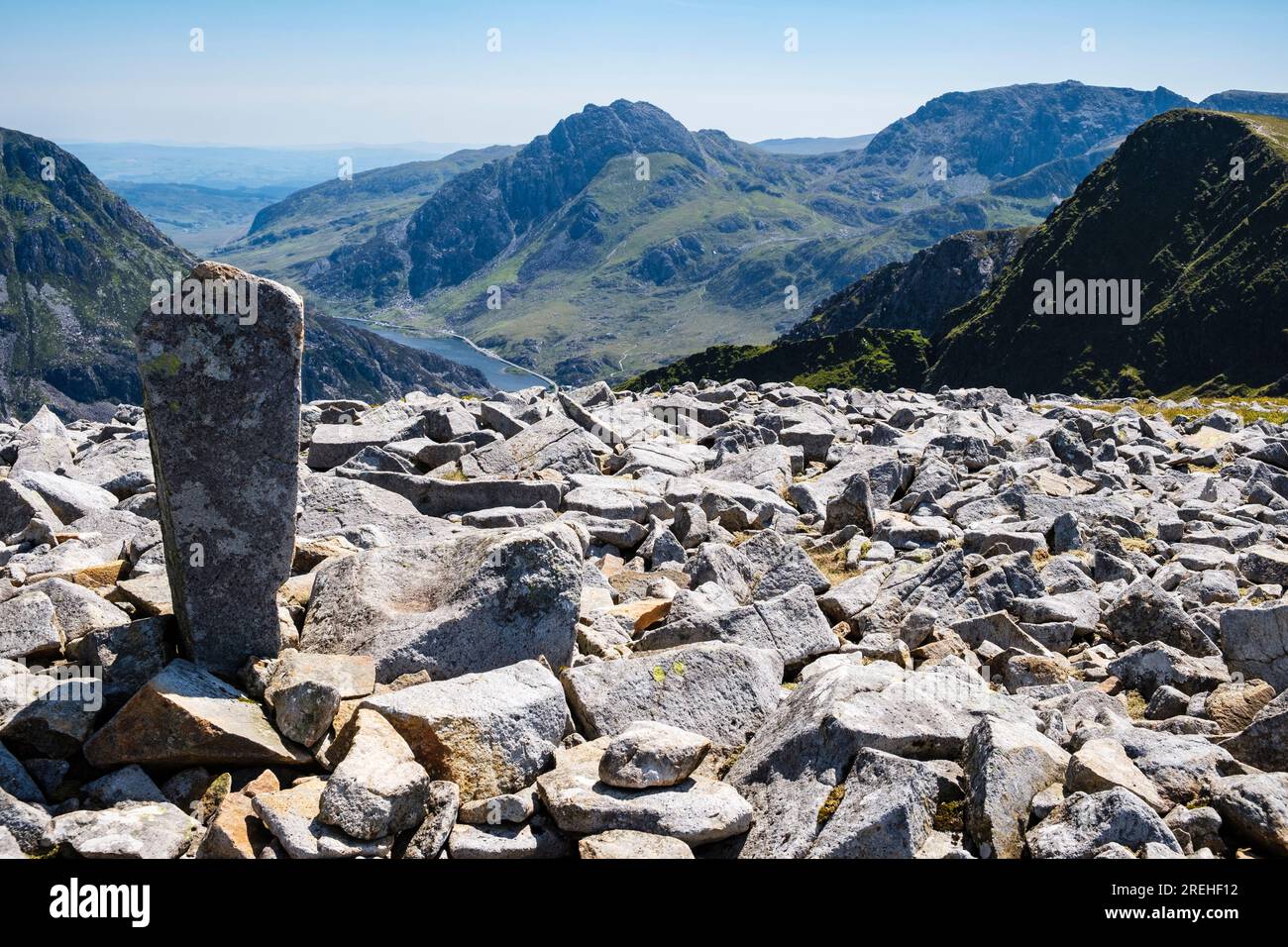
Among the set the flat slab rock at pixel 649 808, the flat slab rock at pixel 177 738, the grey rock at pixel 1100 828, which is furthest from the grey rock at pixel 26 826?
the grey rock at pixel 1100 828

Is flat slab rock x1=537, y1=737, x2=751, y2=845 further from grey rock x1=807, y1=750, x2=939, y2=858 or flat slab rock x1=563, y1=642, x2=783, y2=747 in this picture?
flat slab rock x1=563, y1=642, x2=783, y2=747

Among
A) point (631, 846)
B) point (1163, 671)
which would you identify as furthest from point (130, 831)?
point (1163, 671)

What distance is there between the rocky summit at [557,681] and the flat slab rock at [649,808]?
3 centimetres

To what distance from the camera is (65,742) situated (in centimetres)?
903

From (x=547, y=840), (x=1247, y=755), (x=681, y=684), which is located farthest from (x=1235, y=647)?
(x=547, y=840)

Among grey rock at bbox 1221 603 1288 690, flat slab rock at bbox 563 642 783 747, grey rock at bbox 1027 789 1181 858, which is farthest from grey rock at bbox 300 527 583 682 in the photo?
grey rock at bbox 1221 603 1288 690

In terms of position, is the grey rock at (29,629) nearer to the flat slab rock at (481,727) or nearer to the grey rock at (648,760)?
the flat slab rock at (481,727)

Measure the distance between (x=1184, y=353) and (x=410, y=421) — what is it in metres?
206

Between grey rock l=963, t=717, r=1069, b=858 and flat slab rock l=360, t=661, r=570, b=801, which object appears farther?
flat slab rock l=360, t=661, r=570, b=801

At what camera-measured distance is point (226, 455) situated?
10211 millimetres

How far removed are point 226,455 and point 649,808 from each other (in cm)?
601

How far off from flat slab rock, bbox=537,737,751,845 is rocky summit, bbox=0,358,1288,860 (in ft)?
0.10

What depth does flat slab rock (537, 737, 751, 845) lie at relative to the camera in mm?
7891
